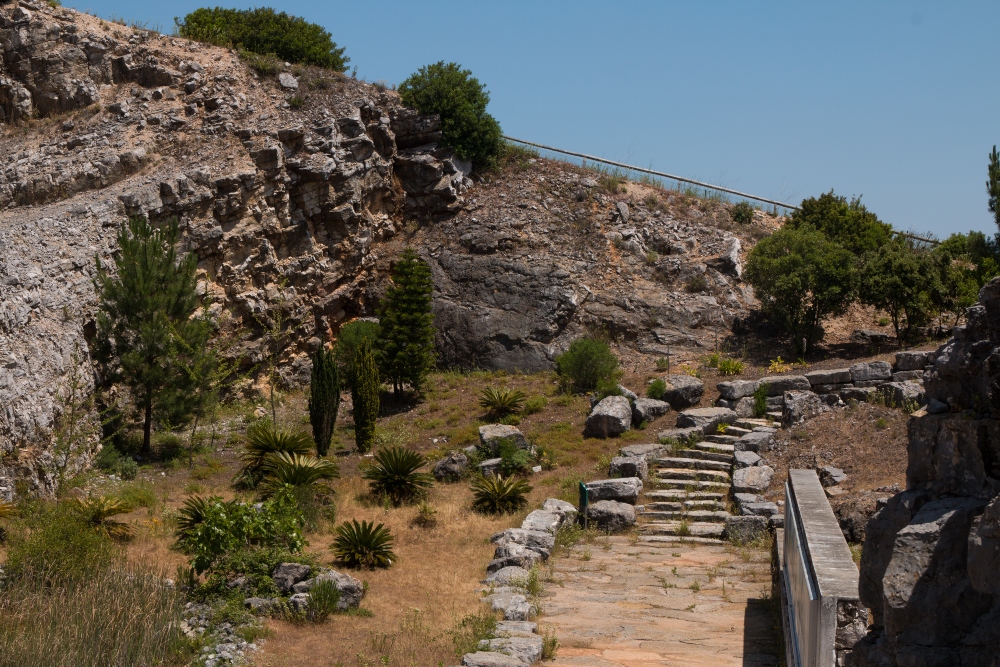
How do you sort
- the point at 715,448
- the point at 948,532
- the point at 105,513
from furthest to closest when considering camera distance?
1. the point at 715,448
2. the point at 105,513
3. the point at 948,532

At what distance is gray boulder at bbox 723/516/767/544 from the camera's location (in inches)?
567

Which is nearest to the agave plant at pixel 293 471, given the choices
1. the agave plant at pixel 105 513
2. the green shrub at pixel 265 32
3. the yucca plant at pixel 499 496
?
the agave plant at pixel 105 513

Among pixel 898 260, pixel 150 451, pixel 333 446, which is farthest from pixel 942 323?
pixel 150 451

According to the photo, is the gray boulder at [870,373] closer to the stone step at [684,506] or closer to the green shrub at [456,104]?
the stone step at [684,506]

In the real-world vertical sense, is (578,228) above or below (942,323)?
above

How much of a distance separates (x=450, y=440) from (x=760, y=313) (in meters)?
11.5

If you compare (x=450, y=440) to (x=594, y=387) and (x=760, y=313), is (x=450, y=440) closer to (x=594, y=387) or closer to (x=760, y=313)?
(x=594, y=387)

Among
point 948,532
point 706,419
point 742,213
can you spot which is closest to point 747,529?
point 706,419

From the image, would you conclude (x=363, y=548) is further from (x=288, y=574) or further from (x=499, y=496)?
(x=499, y=496)

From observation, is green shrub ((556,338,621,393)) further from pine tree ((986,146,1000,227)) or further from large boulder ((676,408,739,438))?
pine tree ((986,146,1000,227))

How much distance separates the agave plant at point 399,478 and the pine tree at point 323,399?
10.2ft

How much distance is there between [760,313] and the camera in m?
27.9

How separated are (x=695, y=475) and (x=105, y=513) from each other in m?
10.5

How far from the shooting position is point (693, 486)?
55.6ft
